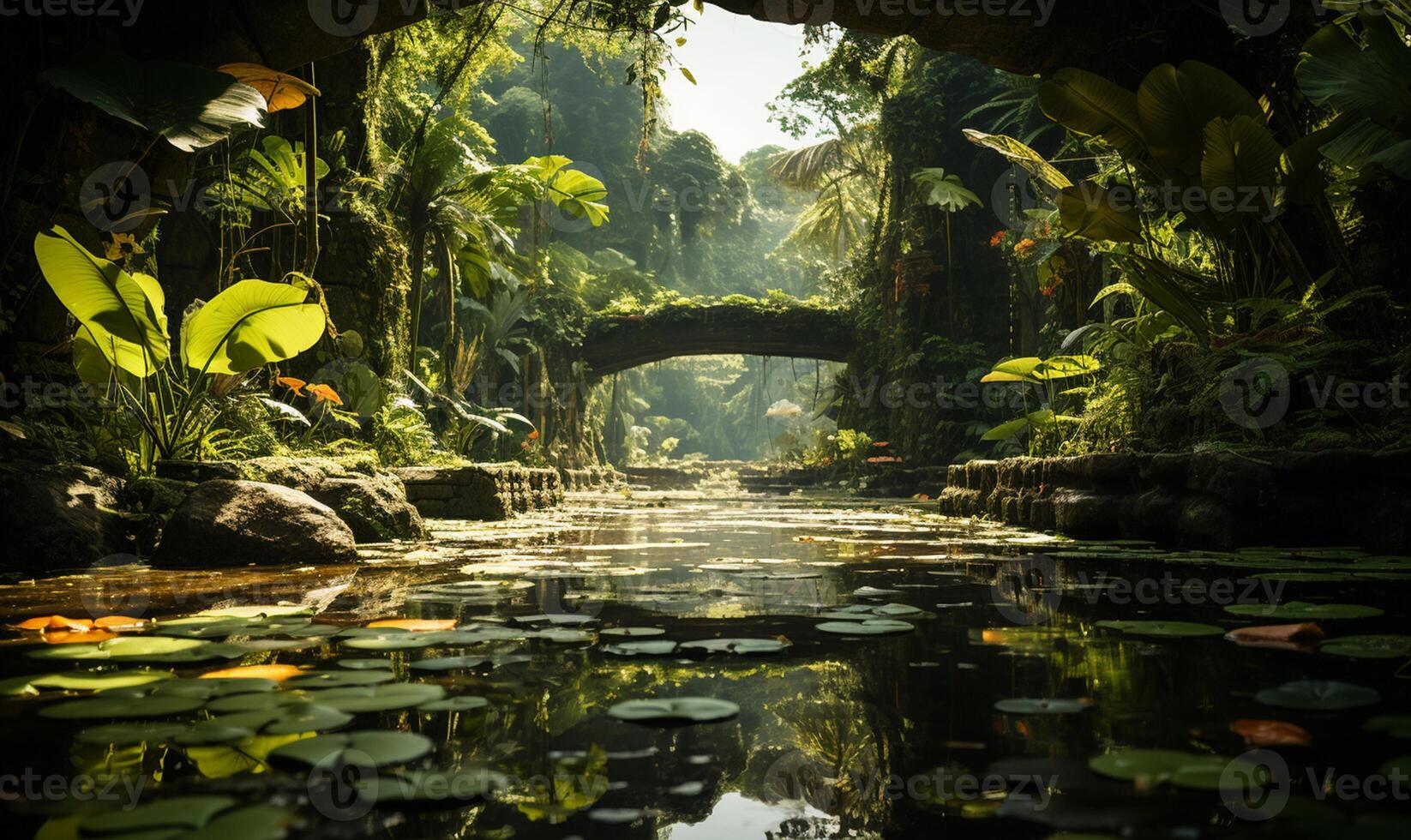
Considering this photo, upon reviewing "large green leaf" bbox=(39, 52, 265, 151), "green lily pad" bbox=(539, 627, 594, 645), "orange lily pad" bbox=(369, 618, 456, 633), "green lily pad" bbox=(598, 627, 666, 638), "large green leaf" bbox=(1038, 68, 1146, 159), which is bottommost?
"green lily pad" bbox=(598, 627, 666, 638)

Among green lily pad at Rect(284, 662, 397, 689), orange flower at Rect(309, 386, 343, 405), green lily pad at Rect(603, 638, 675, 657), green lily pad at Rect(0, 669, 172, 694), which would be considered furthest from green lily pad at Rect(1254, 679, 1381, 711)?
orange flower at Rect(309, 386, 343, 405)

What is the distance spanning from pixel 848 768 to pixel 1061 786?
26 centimetres

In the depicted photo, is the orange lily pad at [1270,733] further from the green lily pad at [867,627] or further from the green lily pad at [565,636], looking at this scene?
the green lily pad at [565,636]

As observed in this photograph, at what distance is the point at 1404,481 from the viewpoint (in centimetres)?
336

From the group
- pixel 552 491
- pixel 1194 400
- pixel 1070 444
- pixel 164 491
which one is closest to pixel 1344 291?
pixel 1194 400

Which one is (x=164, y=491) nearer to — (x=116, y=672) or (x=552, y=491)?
(x=116, y=672)

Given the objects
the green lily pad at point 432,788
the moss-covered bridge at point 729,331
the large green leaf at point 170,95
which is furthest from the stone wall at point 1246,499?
the moss-covered bridge at point 729,331

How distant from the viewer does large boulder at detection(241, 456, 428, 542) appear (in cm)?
443

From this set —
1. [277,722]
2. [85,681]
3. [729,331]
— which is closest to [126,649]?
[85,681]

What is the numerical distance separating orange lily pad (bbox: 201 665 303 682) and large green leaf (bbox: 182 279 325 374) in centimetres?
289

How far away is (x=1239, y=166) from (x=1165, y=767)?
14.9 feet

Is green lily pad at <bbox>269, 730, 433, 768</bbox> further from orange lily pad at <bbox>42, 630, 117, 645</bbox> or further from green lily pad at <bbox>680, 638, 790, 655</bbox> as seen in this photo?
orange lily pad at <bbox>42, 630, 117, 645</bbox>

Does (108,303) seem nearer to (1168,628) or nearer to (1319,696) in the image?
(1168,628)

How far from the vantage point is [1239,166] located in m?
4.59
